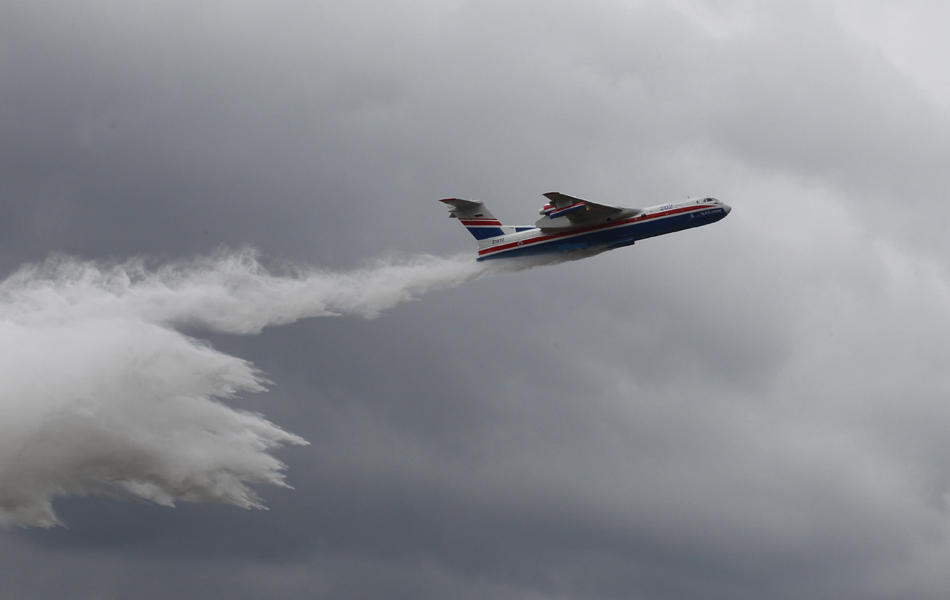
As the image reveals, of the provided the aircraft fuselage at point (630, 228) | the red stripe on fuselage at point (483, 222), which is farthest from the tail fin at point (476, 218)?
the aircraft fuselage at point (630, 228)

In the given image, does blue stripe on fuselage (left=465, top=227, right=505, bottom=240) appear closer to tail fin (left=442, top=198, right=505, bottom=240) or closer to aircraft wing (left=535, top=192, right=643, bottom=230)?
tail fin (left=442, top=198, right=505, bottom=240)

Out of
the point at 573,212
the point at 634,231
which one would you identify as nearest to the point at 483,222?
the point at 573,212

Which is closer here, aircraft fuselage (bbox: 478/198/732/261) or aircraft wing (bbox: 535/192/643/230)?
aircraft wing (bbox: 535/192/643/230)

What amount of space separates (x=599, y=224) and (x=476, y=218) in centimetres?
639

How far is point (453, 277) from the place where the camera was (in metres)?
56.5

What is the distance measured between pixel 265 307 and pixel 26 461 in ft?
45.7

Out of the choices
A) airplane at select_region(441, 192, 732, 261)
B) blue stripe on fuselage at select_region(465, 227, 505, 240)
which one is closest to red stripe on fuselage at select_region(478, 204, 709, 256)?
airplane at select_region(441, 192, 732, 261)

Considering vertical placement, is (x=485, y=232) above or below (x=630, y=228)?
below

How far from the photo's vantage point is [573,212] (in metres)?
53.8

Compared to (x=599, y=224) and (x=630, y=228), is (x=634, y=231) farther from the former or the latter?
(x=599, y=224)

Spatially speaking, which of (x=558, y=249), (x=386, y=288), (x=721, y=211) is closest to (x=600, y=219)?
(x=558, y=249)

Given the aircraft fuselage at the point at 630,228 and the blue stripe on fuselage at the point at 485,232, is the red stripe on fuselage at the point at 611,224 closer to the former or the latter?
the aircraft fuselage at the point at 630,228

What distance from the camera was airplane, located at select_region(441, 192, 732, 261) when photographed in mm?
54000

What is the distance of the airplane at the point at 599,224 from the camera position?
54.0 metres
